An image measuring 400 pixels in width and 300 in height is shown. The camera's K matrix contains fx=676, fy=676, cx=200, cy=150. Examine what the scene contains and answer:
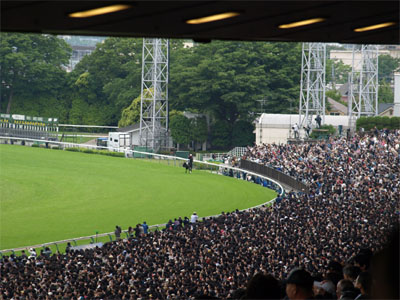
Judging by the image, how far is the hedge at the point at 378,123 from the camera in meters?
47.1

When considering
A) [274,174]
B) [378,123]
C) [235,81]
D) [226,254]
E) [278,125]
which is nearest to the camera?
[226,254]

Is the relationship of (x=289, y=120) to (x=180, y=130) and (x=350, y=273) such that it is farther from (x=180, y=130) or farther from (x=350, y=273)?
(x=350, y=273)

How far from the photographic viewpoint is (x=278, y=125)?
56.1m

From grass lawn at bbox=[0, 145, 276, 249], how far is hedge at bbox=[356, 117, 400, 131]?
11.6 metres

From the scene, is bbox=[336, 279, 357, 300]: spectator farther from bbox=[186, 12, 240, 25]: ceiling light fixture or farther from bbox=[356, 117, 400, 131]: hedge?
bbox=[356, 117, 400, 131]: hedge

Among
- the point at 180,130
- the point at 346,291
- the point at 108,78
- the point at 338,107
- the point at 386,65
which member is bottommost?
the point at 346,291

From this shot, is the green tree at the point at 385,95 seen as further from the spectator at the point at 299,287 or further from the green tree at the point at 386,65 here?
the spectator at the point at 299,287

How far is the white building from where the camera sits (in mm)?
55531

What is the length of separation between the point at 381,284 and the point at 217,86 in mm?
59587

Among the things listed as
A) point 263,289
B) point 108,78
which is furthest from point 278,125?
point 263,289

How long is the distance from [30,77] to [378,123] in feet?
138

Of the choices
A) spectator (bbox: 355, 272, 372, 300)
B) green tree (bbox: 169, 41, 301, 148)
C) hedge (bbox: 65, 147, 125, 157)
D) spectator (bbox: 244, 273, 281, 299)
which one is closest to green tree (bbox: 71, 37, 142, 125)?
green tree (bbox: 169, 41, 301, 148)

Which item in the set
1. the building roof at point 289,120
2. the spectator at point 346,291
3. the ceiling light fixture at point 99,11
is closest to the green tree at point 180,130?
the building roof at point 289,120

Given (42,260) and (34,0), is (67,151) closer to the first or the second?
(42,260)
